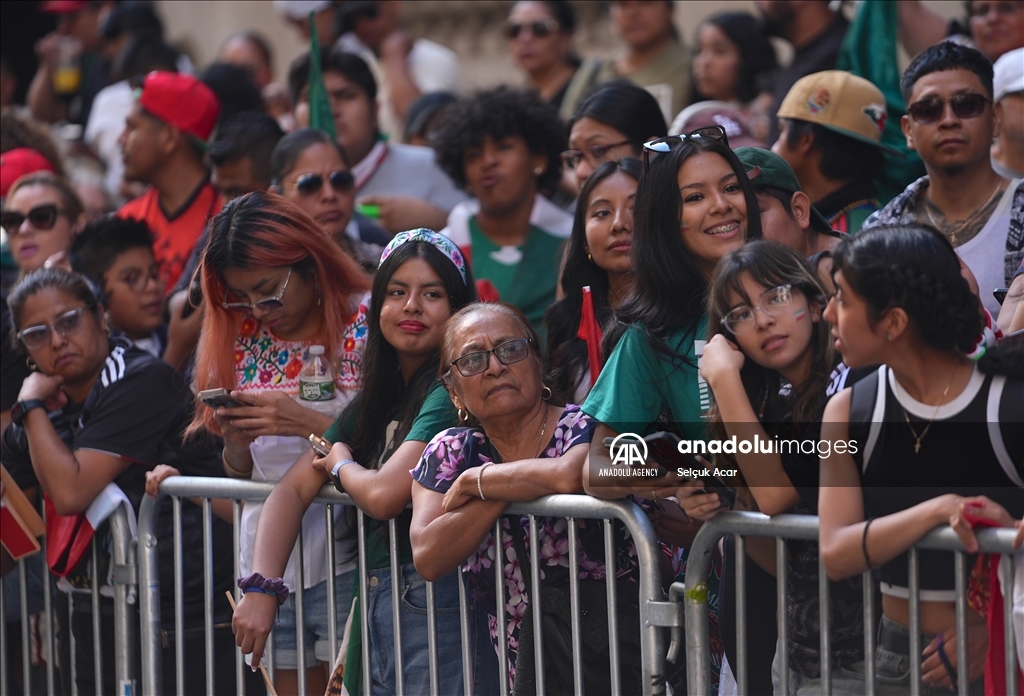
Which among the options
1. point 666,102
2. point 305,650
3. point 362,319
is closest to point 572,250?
point 362,319

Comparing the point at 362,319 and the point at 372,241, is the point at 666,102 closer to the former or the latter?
the point at 372,241

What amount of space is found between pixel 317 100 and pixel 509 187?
1.39 meters

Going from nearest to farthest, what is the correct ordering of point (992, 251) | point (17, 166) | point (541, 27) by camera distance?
point (992, 251), point (17, 166), point (541, 27)

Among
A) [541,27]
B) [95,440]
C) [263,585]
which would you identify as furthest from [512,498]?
[541,27]

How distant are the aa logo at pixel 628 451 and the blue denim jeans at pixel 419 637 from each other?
0.70 m

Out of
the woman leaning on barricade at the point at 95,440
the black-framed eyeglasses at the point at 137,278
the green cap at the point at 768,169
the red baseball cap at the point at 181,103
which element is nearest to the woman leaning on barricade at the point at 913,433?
the green cap at the point at 768,169

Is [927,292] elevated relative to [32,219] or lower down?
lower down

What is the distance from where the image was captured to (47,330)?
16.3ft

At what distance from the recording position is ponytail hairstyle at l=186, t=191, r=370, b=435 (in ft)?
15.3

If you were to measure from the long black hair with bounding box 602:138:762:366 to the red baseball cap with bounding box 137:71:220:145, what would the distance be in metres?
3.69

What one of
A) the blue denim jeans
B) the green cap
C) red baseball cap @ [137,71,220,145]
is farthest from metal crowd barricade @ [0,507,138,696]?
red baseball cap @ [137,71,220,145]

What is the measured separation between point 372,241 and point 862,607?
3.37m

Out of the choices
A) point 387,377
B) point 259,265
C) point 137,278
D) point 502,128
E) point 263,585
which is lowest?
point 263,585

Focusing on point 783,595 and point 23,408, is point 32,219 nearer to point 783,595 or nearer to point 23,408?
point 23,408
